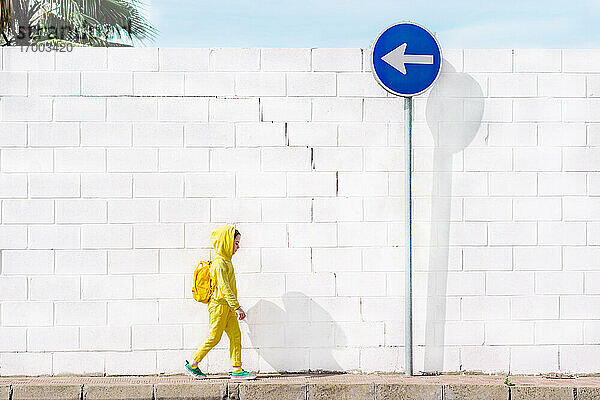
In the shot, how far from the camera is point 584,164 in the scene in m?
8.39

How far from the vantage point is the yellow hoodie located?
773cm

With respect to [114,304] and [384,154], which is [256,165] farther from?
[114,304]

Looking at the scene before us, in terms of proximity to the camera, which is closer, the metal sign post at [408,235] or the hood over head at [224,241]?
the hood over head at [224,241]

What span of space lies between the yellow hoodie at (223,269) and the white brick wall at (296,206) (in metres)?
0.36

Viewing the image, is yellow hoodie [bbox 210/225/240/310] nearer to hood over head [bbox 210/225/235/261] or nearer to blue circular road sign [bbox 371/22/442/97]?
hood over head [bbox 210/225/235/261]

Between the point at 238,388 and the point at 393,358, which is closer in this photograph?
the point at 238,388

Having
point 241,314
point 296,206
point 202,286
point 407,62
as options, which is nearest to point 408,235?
point 296,206

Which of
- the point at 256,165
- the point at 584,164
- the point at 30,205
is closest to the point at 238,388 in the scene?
the point at 256,165

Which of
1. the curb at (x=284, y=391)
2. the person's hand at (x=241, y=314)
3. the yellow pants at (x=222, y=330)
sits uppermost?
the person's hand at (x=241, y=314)

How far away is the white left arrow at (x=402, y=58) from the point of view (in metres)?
7.83

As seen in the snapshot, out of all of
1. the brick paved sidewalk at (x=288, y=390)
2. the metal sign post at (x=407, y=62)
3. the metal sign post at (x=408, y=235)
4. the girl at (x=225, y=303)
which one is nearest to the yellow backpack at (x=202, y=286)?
the girl at (x=225, y=303)

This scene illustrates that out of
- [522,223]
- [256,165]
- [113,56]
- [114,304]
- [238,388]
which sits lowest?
[238,388]

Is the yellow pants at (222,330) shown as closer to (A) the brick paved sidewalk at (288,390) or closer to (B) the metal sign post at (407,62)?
(A) the brick paved sidewalk at (288,390)

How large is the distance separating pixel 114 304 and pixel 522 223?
3890 mm
